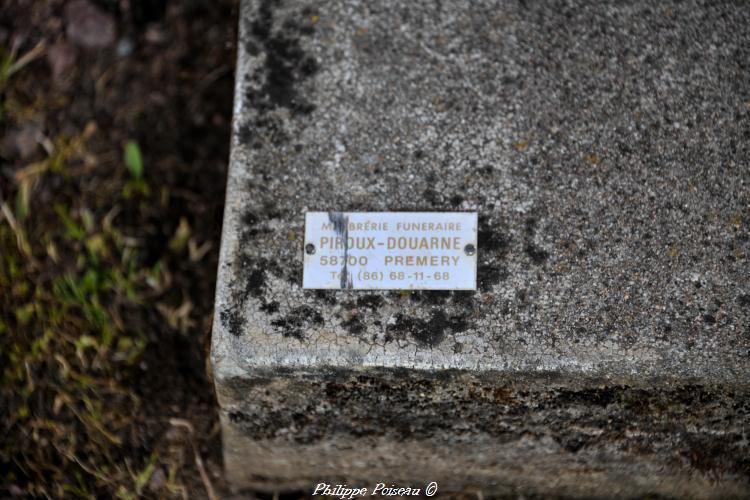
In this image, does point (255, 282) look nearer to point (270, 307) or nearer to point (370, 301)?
point (270, 307)

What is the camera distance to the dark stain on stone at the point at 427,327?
4.15ft

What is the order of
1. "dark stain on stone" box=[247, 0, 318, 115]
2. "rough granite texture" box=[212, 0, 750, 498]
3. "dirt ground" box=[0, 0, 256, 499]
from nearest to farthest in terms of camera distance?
"rough granite texture" box=[212, 0, 750, 498]
"dark stain on stone" box=[247, 0, 318, 115]
"dirt ground" box=[0, 0, 256, 499]

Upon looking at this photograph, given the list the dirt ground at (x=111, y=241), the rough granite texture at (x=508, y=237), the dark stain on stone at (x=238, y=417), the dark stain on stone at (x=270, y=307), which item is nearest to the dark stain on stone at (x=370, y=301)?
the rough granite texture at (x=508, y=237)

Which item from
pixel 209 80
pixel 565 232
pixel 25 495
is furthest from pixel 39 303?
pixel 565 232

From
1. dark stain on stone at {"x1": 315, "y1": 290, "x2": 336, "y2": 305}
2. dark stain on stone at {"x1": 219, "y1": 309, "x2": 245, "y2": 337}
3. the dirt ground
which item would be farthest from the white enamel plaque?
the dirt ground

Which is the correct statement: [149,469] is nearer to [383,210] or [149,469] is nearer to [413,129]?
[383,210]

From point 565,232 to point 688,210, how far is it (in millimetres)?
261

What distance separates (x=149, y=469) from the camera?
1.62 meters

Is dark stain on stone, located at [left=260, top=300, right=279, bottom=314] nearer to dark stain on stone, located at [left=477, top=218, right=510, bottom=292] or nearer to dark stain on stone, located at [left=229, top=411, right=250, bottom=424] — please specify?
dark stain on stone, located at [left=229, top=411, right=250, bottom=424]

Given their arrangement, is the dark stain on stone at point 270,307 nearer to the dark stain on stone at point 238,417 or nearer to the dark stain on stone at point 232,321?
the dark stain on stone at point 232,321

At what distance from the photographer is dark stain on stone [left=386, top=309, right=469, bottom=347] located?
4.15ft

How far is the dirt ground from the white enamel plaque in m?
0.45

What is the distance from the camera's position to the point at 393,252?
130cm

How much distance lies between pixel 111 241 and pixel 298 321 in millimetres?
821
